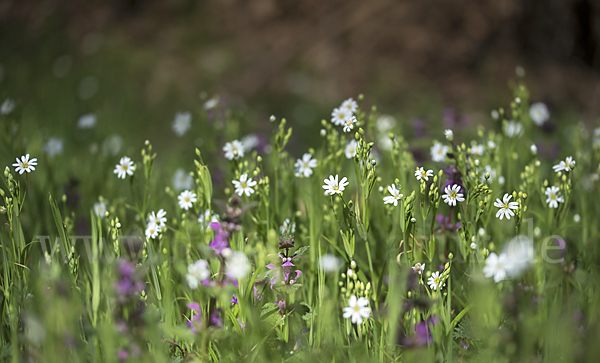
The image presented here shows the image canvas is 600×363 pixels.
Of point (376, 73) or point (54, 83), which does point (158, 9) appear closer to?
point (54, 83)

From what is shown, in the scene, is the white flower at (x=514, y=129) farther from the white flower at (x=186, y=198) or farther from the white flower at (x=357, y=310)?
→ the white flower at (x=186, y=198)

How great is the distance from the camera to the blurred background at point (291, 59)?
4684 mm

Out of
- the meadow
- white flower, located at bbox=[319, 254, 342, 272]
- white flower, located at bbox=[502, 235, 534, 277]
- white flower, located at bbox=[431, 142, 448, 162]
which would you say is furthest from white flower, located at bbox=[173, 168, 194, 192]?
white flower, located at bbox=[502, 235, 534, 277]

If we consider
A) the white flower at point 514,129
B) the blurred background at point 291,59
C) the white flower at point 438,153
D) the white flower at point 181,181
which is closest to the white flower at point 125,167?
the white flower at point 181,181

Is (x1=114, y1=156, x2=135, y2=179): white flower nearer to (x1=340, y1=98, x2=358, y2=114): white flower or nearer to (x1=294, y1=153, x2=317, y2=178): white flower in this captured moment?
(x1=294, y1=153, x2=317, y2=178): white flower

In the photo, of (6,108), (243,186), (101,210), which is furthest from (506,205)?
(6,108)

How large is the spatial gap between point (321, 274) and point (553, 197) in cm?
123

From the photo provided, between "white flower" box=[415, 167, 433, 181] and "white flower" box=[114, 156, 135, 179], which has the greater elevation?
"white flower" box=[114, 156, 135, 179]

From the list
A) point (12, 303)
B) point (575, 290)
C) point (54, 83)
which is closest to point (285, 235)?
point (12, 303)

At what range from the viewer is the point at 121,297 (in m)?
1.18

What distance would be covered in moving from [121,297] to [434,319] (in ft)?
3.43

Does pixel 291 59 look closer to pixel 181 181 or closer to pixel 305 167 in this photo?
pixel 181 181

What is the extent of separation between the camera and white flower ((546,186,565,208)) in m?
1.94

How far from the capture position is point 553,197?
2.02 m
